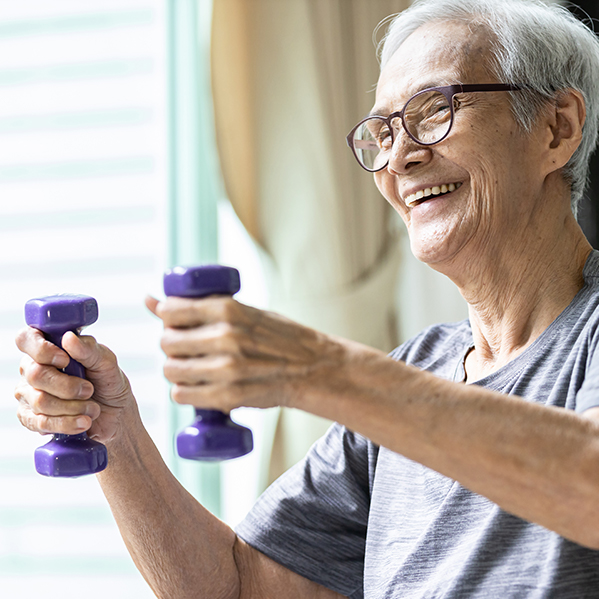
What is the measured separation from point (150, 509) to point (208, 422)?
0.50 metres

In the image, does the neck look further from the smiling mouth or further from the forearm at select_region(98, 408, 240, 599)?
the forearm at select_region(98, 408, 240, 599)

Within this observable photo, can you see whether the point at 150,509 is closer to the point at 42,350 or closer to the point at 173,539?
the point at 173,539

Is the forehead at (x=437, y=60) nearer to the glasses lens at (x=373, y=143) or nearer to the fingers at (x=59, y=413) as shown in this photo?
the glasses lens at (x=373, y=143)

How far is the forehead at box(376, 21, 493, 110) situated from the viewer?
1141 millimetres

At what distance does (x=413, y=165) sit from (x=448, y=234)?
0.16 meters

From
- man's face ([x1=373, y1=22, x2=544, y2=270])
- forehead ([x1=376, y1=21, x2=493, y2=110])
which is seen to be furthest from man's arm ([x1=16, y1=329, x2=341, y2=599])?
forehead ([x1=376, y1=21, x2=493, y2=110])

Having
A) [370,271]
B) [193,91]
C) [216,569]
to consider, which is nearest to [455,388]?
[216,569]

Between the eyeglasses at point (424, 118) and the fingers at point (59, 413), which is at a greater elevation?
the eyeglasses at point (424, 118)

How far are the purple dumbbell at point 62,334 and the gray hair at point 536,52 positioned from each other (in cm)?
79

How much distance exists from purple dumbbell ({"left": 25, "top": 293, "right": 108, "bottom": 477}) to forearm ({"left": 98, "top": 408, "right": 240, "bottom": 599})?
201 mm

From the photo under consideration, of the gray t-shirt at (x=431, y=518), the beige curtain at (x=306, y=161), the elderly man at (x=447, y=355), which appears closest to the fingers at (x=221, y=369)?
the elderly man at (x=447, y=355)

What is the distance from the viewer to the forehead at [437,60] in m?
1.14

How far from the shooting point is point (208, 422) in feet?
2.40

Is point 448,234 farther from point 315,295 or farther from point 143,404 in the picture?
point 143,404
